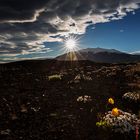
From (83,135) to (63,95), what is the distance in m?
6.55

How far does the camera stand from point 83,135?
893cm

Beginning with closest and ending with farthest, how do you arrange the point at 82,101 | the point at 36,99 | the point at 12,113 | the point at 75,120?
the point at 75,120
the point at 12,113
the point at 82,101
the point at 36,99

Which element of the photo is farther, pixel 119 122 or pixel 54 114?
pixel 54 114

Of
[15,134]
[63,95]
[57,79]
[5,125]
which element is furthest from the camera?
[57,79]

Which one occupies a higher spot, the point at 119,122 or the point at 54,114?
the point at 119,122

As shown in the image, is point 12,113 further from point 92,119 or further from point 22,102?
point 92,119

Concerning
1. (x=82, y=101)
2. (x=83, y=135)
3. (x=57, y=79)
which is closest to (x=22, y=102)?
(x=82, y=101)

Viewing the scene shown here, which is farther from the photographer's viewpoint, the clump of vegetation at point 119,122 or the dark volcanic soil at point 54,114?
the clump of vegetation at point 119,122

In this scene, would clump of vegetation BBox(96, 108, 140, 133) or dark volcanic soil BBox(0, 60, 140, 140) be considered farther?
clump of vegetation BBox(96, 108, 140, 133)

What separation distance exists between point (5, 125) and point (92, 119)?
3373 mm

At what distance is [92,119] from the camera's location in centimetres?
1054

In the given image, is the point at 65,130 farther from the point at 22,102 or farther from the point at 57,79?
the point at 57,79

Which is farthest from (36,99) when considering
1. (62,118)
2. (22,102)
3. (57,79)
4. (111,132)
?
(57,79)

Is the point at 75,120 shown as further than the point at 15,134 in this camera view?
Yes
